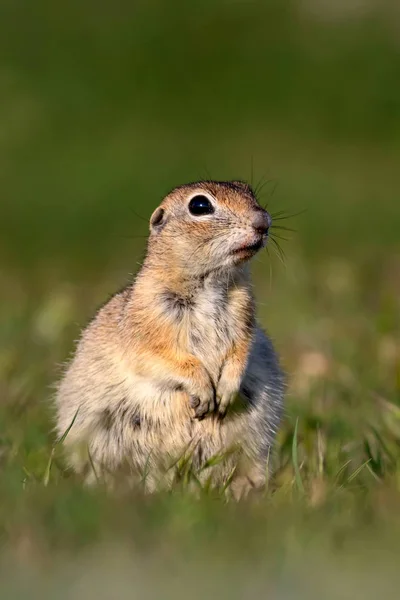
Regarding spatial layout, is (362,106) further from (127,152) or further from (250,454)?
(250,454)

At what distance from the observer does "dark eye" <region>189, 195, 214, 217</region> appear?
560cm

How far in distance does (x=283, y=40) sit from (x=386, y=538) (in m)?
19.6

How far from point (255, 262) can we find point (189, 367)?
572cm

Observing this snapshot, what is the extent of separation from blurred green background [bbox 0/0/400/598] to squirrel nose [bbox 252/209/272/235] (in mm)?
994

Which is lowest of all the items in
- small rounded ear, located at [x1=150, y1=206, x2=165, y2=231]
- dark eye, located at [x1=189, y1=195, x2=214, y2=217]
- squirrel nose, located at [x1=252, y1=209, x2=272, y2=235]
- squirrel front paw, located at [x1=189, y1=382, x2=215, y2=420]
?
squirrel front paw, located at [x1=189, y1=382, x2=215, y2=420]

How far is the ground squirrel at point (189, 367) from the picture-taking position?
5.21m

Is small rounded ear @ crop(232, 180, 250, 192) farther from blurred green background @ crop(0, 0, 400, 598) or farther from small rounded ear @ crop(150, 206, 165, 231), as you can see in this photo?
blurred green background @ crop(0, 0, 400, 598)

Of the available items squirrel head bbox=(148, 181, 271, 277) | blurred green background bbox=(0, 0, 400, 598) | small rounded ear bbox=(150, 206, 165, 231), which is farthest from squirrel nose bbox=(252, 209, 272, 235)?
blurred green background bbox=(0, 0, 400, 598)

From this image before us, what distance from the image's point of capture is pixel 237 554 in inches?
139

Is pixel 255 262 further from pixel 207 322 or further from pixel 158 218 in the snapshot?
pixel 207 322

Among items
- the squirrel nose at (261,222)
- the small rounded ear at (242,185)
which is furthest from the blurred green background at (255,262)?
the squirrel nose at (261,222)

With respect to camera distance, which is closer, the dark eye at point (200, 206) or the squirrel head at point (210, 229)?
the squirrel head at point (210, 229)

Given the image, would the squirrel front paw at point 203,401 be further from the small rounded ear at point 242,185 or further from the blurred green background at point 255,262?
the small rounded ear at point 242,185

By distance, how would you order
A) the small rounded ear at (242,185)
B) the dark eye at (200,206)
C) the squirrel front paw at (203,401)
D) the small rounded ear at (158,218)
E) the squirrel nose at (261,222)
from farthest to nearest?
the small rounded ear at (158,218) → the small rounded ear at (242,185) → the dark eye at (200,206) → the squirrel nose at (261,222) → the squirrel front paw at (203,401)
